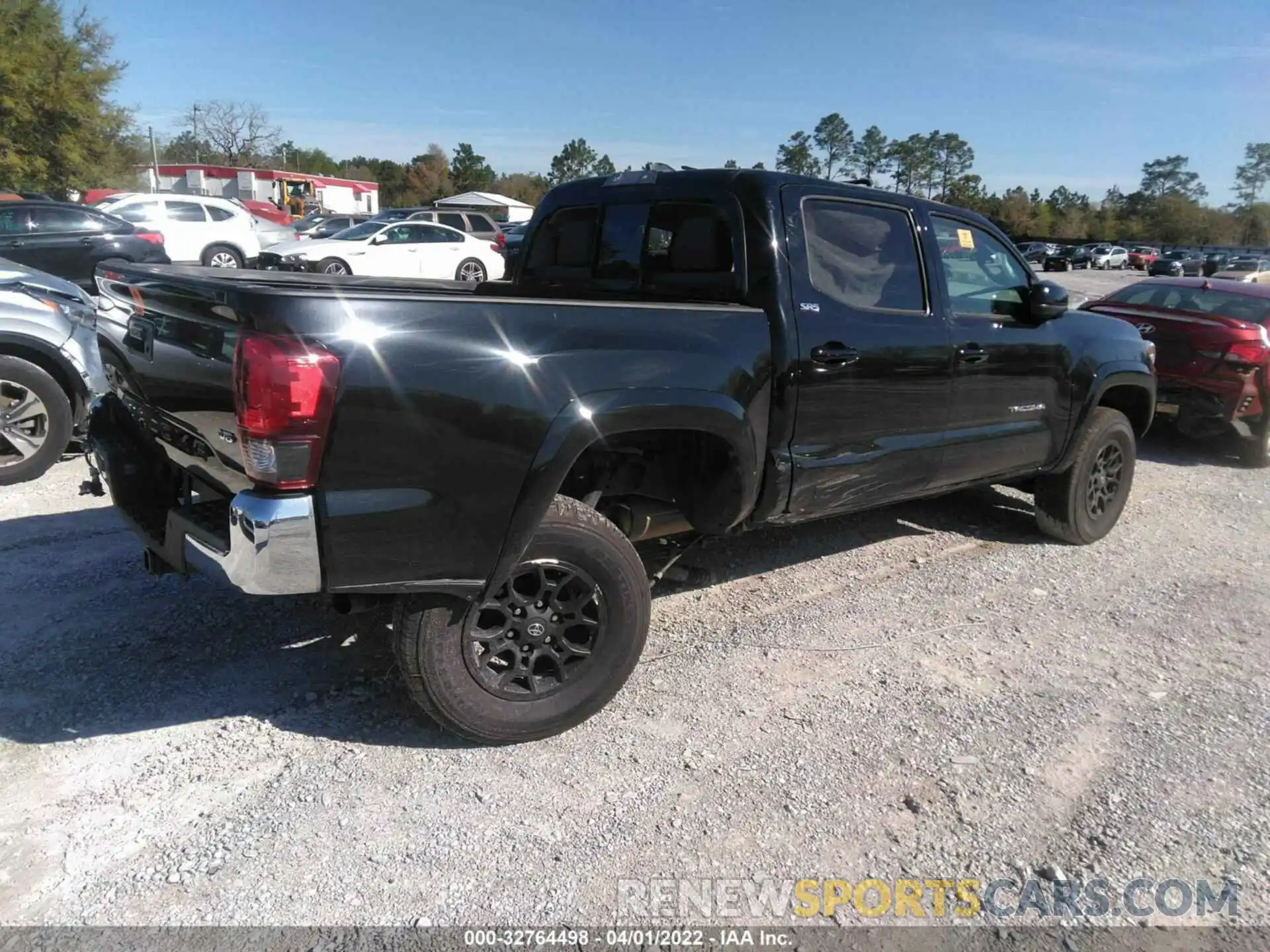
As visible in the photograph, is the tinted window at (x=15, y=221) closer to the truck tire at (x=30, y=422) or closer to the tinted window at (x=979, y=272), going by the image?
the truck tire at (x=30, y=422)

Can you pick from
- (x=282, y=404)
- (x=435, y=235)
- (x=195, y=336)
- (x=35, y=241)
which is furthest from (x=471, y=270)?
(x=282, y=404)

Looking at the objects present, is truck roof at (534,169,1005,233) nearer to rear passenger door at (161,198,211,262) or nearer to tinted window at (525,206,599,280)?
tinted window at (525,206,599,280)

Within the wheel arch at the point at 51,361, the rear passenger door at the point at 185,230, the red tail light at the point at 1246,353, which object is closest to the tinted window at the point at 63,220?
the rear passenger door at the point at 185,230

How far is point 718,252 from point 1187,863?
8.74 ft

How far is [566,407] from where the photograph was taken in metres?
2.87

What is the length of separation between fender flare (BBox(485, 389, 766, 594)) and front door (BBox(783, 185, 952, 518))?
1.53 feet

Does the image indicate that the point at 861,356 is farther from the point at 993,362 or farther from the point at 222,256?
the point at 222,256

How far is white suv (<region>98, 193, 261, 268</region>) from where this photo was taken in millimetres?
17312

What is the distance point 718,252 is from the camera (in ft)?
12.2

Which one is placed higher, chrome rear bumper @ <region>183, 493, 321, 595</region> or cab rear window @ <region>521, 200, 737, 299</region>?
cab rear window @ <region>521, 200, 737, 299</region>

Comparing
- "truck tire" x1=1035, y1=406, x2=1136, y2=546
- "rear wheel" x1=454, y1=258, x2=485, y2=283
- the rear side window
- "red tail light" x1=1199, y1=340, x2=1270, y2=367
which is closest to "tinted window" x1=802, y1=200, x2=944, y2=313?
the rear side window

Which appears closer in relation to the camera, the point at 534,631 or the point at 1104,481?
the point at 534,631

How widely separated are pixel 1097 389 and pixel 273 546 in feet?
14.9

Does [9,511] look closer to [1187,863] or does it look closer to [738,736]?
[738,736]
